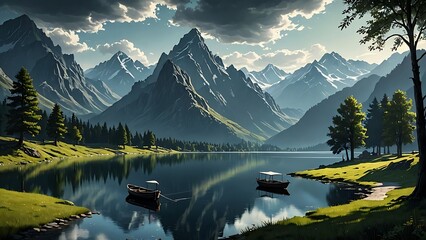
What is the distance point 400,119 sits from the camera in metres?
98.3

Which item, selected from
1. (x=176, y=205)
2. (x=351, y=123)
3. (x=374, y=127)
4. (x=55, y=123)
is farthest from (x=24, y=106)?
(x=374, y=127)

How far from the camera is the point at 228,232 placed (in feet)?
132

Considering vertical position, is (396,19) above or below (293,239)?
above

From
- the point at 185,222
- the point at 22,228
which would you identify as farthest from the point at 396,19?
the point at 22,228

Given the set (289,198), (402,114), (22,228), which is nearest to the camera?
(22,228)

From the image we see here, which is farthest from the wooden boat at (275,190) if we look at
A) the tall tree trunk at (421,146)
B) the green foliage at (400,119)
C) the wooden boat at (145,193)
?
the green foliage at (400,119)

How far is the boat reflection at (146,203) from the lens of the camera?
55.8 meters

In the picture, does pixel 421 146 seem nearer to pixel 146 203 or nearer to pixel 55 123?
pixel 146 203

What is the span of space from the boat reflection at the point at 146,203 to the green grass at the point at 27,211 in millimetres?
11011

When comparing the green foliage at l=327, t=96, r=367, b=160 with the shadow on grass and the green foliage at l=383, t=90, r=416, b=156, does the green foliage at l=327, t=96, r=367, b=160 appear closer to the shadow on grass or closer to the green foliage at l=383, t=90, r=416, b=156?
the green foliage at l=383, t=90, r=416, b=156

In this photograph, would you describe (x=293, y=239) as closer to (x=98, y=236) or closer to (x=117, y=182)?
(x=98, y=236)

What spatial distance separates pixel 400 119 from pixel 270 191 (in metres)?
48.0

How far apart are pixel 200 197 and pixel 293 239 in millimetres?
42966

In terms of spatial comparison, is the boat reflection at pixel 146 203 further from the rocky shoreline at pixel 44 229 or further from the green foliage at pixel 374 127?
the green foliage at pixel 374 127
